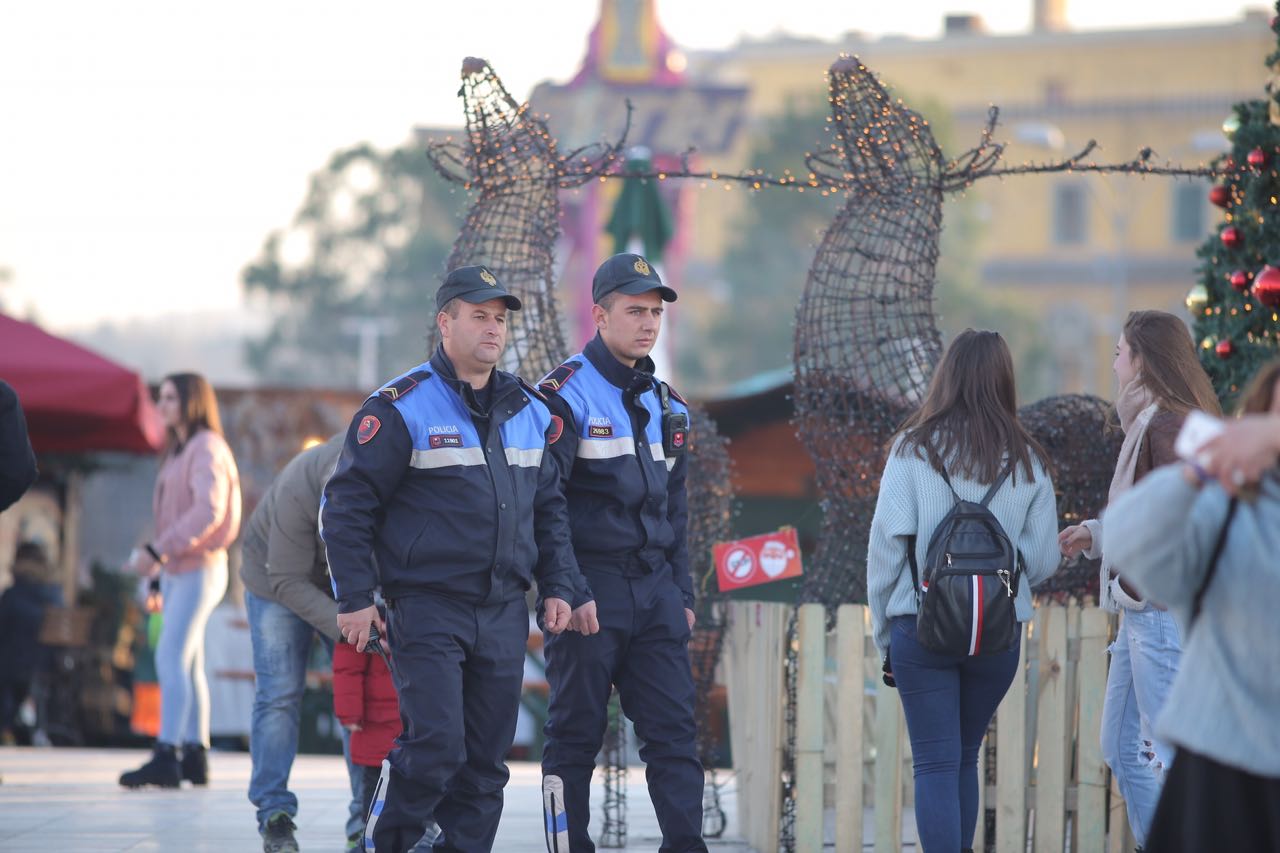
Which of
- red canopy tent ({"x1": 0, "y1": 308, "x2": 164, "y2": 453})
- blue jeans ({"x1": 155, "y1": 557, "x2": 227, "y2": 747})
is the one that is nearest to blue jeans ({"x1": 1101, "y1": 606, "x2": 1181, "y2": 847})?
blue jeans ({"x1": 155, "y1": 557, "x2": 227, "y2": 747})

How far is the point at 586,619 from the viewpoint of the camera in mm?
5531

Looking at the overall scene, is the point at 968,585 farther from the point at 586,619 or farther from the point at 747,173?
the point at 747,173

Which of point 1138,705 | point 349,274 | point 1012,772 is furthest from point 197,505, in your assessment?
point 349,274

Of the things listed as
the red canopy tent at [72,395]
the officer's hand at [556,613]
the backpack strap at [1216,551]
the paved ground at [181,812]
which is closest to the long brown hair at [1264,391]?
the backpack strap at [1216,551]

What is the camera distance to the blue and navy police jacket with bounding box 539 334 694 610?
571 centimetres

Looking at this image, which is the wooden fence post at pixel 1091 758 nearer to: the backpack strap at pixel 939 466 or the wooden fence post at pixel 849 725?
the wooden fence post at pixel 849 725

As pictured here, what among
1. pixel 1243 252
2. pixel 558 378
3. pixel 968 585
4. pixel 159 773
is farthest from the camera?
pixel 159 773

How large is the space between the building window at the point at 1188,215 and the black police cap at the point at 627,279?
60.7 metres

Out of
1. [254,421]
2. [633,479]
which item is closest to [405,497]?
[633,479]

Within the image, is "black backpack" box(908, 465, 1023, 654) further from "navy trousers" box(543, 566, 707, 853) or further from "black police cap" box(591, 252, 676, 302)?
"black police cap" box(591, 252, 676, 302)

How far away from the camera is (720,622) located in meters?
7.72

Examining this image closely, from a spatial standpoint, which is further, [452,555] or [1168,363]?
[1168,363]

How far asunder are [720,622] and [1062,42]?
60471 millimetres

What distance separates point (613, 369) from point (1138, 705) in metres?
1.96
